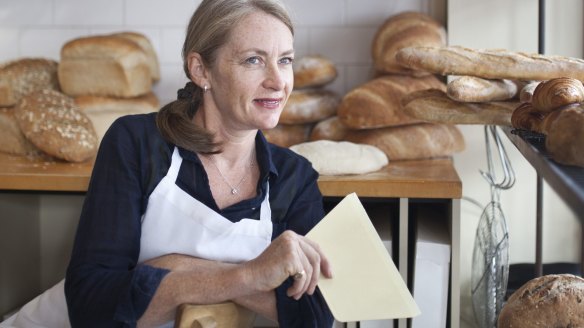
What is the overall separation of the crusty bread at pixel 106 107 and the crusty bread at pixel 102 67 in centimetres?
3

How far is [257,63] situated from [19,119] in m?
1.14

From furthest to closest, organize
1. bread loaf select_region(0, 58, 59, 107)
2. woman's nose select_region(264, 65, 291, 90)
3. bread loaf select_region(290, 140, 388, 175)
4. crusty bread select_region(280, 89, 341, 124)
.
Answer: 1. bread loaf select_region(0, 58, 59, 107)
2. crusty bread select_region(280, 89, 341, 124)
3. bread loaf select_region(290, 140, 388, 175)
4. woman's nose select_region(264, 65, 291, 90)

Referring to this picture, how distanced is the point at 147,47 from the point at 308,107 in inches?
23.9

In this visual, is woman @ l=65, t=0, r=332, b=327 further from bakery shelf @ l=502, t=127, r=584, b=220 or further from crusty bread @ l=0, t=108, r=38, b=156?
crusty bread @ l=0, t=108, r=38, b=156

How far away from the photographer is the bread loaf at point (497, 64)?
70.2 inches

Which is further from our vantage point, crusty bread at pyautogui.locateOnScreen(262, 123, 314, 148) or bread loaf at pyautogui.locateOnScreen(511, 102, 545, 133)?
crusty bread at pyautogui.locateOnScreen(262, 123, 314, 148)

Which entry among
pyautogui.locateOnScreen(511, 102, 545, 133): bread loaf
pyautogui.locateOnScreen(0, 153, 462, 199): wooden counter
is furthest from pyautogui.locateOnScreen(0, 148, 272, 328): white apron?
pyautogui.locateOnScreen(511, 102, 545, 133): bread loaf

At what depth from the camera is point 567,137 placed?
3.51ft

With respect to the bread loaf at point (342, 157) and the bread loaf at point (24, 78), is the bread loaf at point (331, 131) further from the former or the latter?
the bread loaf at point (24, 78)

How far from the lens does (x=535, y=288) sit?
1.39 m

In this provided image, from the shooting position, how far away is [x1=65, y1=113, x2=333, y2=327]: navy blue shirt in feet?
4.84

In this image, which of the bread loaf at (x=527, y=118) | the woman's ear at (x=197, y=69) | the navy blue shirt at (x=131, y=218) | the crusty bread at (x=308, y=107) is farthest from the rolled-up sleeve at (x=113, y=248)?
the crusty bread at (x=308, y=107)

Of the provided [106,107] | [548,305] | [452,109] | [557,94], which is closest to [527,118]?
[557,94]

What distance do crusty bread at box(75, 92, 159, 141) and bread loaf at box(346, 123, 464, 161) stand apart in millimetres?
780
